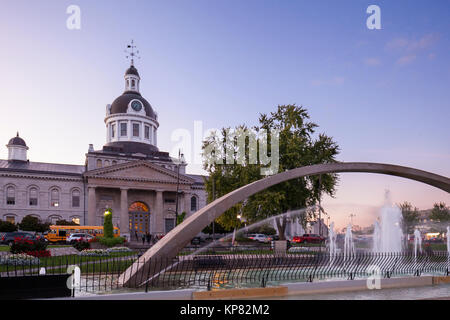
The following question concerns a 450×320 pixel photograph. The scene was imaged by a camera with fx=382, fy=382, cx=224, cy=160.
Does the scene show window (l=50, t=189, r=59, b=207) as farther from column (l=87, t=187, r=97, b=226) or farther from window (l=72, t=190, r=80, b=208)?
column (l=87, t=187, r=97, b=226)

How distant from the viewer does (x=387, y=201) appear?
2550 cm

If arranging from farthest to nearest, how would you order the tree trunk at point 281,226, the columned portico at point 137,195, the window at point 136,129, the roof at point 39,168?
the window at point 136,129 → the columned portico at point 137,195 → the roof at point 39,168 → the tree trunk at point 281,226

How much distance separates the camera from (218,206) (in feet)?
40.5

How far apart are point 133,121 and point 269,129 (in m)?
Answer: 47.0

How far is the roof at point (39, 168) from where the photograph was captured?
5643 cm

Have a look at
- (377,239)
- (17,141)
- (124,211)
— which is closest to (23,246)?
(377,239)

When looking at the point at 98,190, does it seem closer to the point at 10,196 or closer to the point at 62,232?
the point at 10,196

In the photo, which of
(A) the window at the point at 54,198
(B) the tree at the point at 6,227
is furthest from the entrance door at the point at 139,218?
(B) the tree at the point at 6,227

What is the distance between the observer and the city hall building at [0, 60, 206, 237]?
55.8 metres

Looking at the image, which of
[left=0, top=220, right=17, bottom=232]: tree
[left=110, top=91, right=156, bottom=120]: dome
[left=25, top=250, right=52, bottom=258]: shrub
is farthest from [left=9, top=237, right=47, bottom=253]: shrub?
[left=110, top=91, right=156, bottom=120]: dome

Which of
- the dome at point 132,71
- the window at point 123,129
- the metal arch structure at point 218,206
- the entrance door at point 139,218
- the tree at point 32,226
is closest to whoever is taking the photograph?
the metal arch structure at point 218,206

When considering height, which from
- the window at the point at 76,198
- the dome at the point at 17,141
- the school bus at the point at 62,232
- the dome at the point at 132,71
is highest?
the dome at the point at 132,71

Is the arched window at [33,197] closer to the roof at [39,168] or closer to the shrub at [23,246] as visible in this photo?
the roof at [39,168]
